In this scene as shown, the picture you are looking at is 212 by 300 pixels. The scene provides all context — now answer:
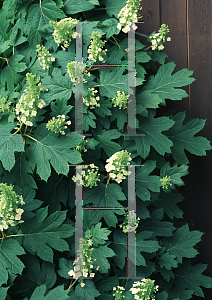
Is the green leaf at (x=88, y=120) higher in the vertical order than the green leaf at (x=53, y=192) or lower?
higher

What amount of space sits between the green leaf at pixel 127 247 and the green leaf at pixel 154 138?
35 cm

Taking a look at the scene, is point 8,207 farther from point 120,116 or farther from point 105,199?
point 120,116

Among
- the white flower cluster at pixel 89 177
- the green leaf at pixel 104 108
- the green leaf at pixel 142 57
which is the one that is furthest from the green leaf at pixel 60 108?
the green leaf at pixel 142 57

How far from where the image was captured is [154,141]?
4.08 feet

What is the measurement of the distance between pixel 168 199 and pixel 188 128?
1.14ft

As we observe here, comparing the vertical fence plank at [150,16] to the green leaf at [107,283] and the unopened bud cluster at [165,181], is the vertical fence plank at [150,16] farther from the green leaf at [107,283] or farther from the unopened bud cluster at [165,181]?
the green leaf at [107,283]

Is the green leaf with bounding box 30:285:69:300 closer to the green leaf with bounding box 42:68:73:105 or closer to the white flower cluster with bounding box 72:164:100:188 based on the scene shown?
the white flower cluster with bounding box 72:164:100:188

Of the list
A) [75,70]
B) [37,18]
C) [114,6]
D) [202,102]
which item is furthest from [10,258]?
[202,102]

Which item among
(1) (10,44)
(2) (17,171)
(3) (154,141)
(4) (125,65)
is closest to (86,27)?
(4) (125,65)

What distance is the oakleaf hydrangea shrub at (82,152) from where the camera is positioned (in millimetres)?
1138

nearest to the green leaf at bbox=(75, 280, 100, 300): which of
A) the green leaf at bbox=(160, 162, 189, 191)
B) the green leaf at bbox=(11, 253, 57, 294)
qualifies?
the green leaf at bbox=(11, 253, 57, 294)

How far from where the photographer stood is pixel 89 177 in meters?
1.20

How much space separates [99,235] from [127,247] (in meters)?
0.16

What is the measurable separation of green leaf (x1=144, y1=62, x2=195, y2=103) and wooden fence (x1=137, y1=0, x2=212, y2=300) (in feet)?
1.06
